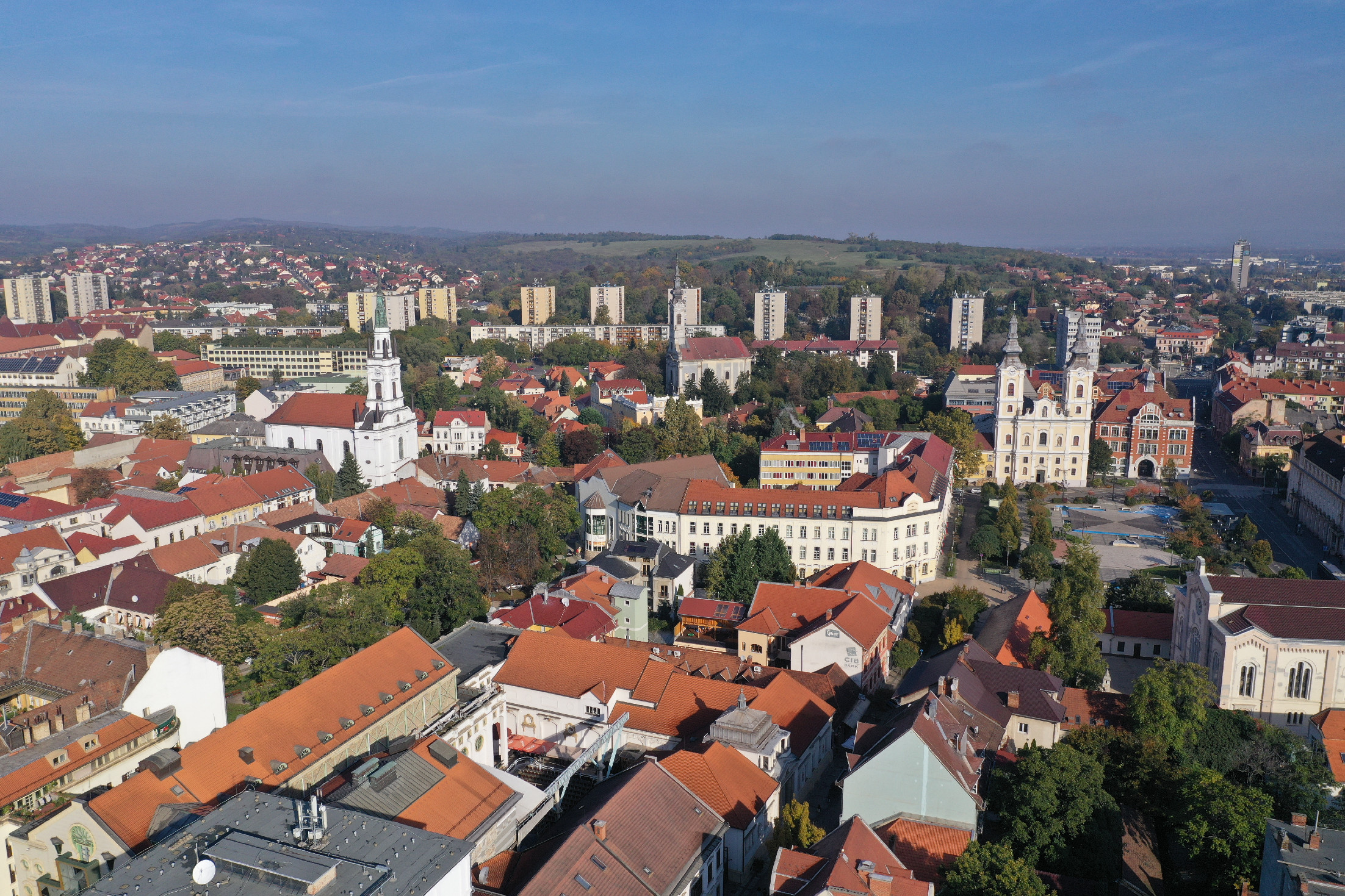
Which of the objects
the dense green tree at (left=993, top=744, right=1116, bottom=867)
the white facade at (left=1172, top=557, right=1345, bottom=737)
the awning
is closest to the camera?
the dense green tree at (left=993, top=744, right=1116, bottom=867)

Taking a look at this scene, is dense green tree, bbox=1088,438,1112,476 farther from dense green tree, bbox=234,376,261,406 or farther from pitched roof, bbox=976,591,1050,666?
dense green tree, bbox=234,376,261,406

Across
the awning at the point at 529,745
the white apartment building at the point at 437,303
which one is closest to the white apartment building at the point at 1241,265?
the white apartment building at the point at 437,303

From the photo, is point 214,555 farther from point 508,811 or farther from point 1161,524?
point 1161,524

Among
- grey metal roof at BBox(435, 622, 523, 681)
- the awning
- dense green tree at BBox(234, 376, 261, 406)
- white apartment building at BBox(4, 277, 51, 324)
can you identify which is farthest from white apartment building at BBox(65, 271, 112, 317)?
the awning

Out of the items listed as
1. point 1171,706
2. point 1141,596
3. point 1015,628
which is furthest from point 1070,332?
point 1171,706

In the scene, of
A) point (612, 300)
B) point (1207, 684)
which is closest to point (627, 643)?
point (1207, 684)

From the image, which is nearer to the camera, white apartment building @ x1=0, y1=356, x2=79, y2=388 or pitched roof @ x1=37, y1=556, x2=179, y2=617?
pitched roof @ x1=37, y1=556, x2=179, y2=617

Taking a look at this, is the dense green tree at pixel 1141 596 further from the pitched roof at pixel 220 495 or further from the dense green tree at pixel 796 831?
the pitched roof at pixel 220 495
